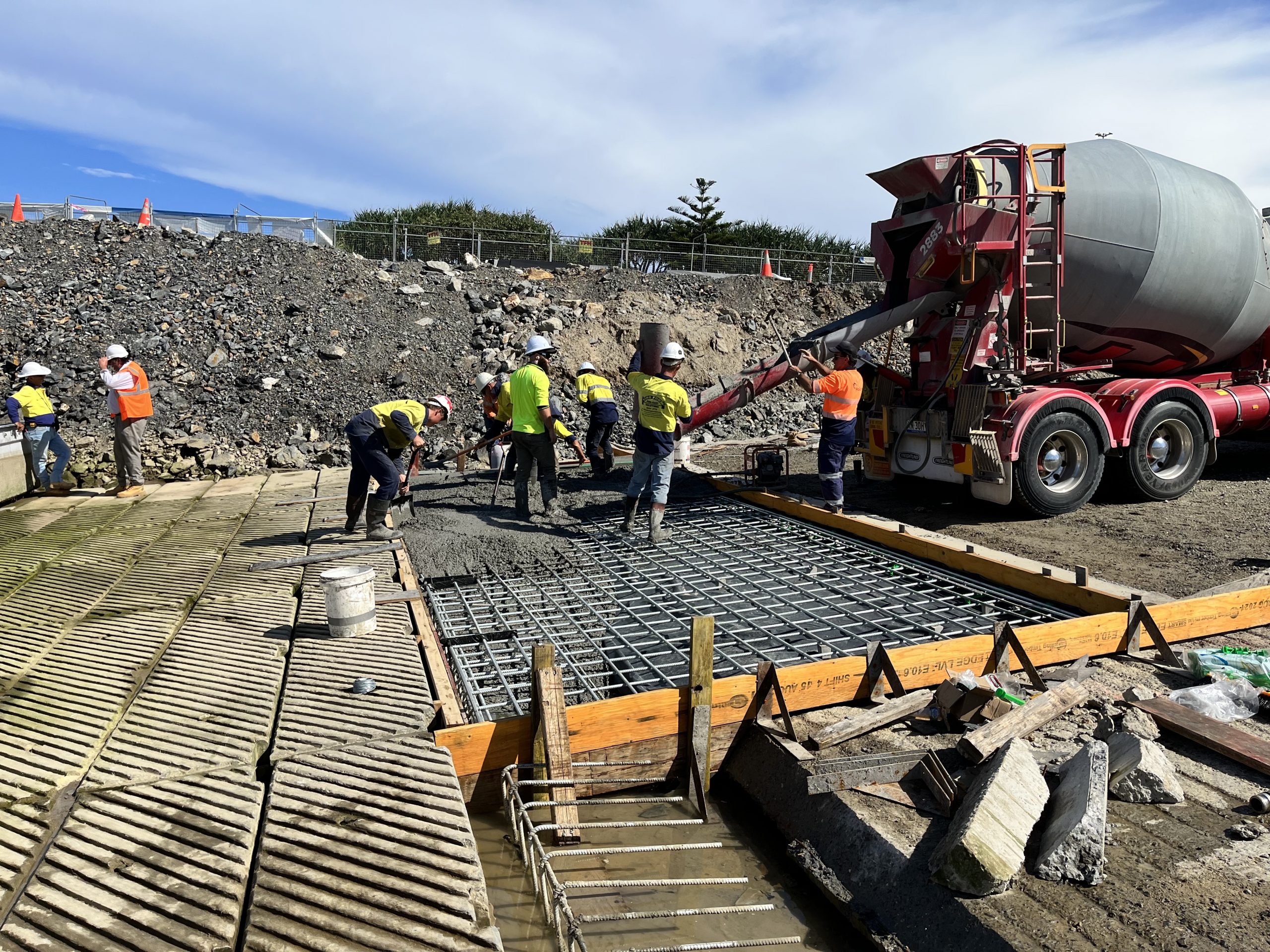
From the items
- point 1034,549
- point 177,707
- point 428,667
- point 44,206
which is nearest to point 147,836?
point 177,707

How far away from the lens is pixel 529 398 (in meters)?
6.92

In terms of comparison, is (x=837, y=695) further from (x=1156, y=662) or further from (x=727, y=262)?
(x=727, y=262)

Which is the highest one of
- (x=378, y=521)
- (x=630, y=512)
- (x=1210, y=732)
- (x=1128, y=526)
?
(x=1128, y=526)

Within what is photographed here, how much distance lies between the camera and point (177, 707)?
327 centimetres

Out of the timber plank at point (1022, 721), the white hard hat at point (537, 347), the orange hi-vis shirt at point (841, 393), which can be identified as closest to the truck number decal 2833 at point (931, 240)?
the orange hi-vis shirt at point (841, 393)

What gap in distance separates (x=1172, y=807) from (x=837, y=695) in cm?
126

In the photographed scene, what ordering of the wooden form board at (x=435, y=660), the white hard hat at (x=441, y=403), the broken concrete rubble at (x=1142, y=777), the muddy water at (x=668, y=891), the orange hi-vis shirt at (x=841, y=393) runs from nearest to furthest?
the muddy water at (x=668, y=891), the broken concrete rubble at (x=1142, y=777), the wooden form board at (x=435, y=660), the white hard hat at (x=441, y=403), the orange hi-vis shirt at (x=841, y=393)

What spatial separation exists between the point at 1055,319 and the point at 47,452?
409 inches

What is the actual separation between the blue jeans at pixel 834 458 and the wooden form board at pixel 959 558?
0.57 feet

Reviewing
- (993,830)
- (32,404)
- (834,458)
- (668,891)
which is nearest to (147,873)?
(668,891)

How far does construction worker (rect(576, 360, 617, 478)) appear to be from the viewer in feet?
29.0

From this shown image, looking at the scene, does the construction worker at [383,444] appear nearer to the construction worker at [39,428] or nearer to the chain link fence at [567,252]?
the construction worker at [39,428]

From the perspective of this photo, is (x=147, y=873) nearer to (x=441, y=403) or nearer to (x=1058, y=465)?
(x=441, y=403)

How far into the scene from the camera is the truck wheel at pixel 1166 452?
280 inches
